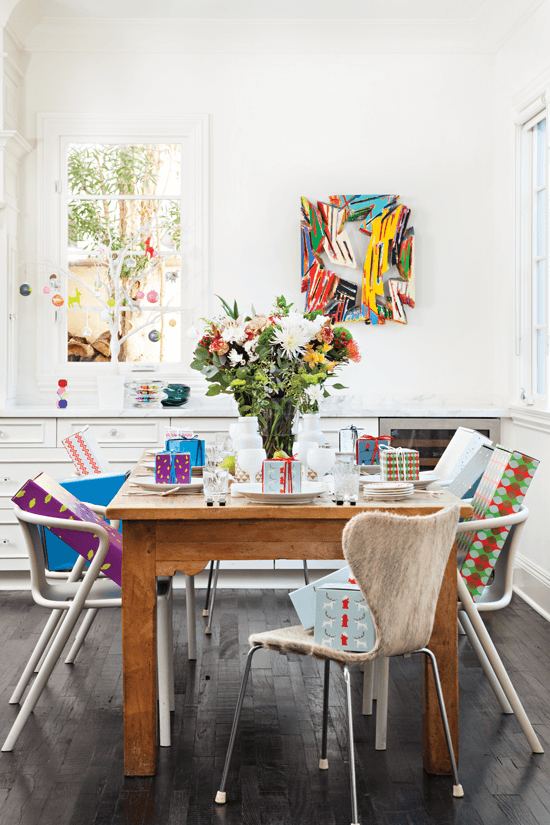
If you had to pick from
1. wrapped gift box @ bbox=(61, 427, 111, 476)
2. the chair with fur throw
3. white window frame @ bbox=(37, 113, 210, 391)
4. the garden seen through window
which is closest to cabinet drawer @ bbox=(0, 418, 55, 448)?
white window frame @ bbox=(37, 113, 210, 391)

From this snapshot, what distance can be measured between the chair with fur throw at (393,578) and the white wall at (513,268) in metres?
2.10

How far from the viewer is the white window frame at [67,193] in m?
4.74

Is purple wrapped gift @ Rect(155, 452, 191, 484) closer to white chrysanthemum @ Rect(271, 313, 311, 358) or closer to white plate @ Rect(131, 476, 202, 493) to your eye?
white plate @ Rect(131, 476, 202, 493)

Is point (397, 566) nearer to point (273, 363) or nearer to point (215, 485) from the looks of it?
point (215, 485)

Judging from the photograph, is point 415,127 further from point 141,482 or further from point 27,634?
point 27,634

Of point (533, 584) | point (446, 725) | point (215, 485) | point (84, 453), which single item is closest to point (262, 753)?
point (446, 725)

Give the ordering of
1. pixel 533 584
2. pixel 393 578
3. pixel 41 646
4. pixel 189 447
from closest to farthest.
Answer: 1. pixel 393 578
2. pixel 41 646
3. pixel 189 447
4. pixel 533 584

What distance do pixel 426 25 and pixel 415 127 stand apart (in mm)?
621

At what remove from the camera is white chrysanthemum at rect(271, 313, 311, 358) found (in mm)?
2713

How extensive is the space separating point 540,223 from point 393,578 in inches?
119

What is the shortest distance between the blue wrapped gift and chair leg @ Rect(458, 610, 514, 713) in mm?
1132

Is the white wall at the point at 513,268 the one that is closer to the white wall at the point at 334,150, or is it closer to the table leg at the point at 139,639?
the white wall at the point at 334,150

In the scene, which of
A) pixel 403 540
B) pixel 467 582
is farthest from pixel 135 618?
pixel 467 582

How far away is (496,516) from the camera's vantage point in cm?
260
